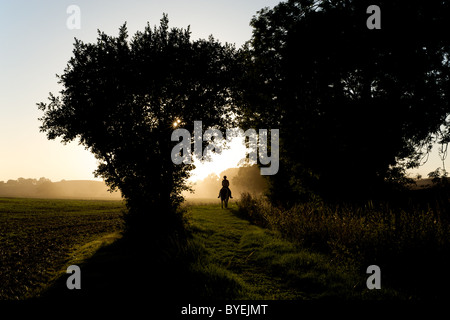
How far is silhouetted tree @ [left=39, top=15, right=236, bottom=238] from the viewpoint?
12.3m

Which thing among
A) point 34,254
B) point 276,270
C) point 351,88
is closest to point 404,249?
point 276,270

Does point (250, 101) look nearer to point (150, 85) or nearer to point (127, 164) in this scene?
point (150, 85)

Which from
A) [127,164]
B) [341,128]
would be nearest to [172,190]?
[127,164]

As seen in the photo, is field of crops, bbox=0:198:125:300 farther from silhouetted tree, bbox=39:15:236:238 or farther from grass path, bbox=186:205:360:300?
grass path, bbox=186:205:360:300

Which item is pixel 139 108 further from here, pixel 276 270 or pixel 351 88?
pixel 351 88

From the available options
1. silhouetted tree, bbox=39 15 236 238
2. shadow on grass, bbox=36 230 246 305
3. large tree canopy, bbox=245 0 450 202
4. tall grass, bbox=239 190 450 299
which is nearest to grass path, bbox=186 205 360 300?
shadow on grass, bbox=36 230 246 305

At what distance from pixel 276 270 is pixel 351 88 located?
15.1 meters

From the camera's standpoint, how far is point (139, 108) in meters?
13.2

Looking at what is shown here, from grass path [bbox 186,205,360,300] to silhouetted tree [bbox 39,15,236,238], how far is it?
12.3ft

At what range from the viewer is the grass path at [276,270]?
5.80 m

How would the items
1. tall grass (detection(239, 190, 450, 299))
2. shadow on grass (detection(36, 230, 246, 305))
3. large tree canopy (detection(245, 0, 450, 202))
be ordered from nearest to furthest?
1. shadow on grass (detection(36, 230, 246, 305))
2. tall grass (detection(239, 190, 450, 299))
3. large tree canopy (detection(245, 0, 450, 202))

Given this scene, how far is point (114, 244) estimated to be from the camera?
10648 millimetres

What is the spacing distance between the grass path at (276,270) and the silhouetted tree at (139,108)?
3759 mm

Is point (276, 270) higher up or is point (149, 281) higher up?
point (149, 281)
